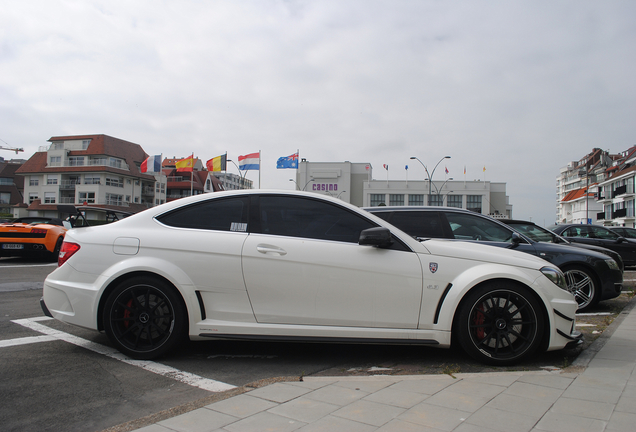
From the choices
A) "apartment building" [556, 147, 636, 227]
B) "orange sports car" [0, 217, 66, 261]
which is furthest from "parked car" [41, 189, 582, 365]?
"apartment building" [556, 147, 636, 227]

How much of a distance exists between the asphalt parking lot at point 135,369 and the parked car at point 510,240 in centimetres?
178

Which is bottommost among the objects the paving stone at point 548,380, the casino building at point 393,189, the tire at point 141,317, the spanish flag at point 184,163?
the paving stone at point 548,380

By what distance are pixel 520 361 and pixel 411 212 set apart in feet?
10.0

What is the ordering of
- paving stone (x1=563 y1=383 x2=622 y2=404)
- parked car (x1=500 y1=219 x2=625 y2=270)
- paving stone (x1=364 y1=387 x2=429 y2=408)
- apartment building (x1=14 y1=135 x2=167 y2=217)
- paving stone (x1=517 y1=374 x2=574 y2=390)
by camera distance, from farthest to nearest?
apartment building (x1=14 y1=135 x2=167 y2=217) < parked car (x1=500 y1=219 x2=625 y2=270) < paving stone (x1=517 y1=374 x2=574 y2=390) < paving stone (x1=563 y1=383 x2=622 y2=404) < paving stone (x1=364 y1=387 x2=429 y2=408)

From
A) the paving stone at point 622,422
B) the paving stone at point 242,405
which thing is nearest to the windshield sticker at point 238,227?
the paving stone at point 242,405

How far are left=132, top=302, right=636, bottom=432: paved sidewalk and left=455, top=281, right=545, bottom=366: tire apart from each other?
30 centimetres

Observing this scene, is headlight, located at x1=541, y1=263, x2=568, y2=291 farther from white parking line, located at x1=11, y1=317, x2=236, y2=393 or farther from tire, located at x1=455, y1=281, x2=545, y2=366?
white parking line, located at x1=11, y1=317, x2=236, y2=393

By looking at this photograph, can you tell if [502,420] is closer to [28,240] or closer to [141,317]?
[141,317]

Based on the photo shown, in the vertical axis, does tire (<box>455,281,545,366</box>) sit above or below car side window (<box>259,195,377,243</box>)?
below

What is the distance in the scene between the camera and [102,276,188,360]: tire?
12.7 ft

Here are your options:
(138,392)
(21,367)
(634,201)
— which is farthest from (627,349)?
(634,201)

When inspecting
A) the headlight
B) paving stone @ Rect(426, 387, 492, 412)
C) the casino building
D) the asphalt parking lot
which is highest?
the casino building

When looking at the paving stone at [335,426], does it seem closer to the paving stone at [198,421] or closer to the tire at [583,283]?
the paving stone at [198,421]

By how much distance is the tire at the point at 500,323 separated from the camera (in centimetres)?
379
